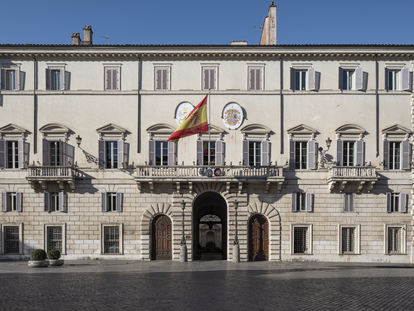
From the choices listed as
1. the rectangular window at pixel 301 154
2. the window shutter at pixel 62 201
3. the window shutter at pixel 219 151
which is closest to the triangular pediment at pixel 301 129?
the rectangular window at pixel 301 154

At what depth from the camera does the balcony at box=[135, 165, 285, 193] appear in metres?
33.0

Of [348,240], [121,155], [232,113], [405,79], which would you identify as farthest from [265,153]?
[405,79]

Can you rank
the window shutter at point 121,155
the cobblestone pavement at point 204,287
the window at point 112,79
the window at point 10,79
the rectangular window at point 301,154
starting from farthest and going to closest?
the window at point 112,79, the window at point 10,79, the rectangular window at point 301,154, the window shutter at point 121,155, the cobblestone pavement at point 204,287

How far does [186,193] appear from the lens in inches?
1335

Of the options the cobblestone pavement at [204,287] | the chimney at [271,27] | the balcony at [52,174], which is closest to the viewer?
the cobblestone pavement at [204,287]

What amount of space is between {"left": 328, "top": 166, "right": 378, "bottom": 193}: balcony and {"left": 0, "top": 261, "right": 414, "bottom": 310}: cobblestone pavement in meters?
6.38

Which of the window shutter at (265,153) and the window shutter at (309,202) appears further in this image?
the window shutter at (265,153)

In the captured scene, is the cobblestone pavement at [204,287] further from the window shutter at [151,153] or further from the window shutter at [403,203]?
the window shutter at [151,153]

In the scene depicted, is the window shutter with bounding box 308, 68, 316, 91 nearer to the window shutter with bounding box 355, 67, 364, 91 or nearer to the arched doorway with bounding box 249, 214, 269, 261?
the window shutter with bounding box 355, 67, 364, 91

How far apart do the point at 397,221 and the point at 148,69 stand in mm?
22271

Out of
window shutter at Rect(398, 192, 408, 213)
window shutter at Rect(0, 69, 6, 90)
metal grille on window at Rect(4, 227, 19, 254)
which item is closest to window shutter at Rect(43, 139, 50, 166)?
window shutter at Rect(0, 69, 6, 90)

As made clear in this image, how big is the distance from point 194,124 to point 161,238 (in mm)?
9383

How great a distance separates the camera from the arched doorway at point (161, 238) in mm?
34312

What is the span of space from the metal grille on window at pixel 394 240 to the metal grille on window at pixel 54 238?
25075mm
